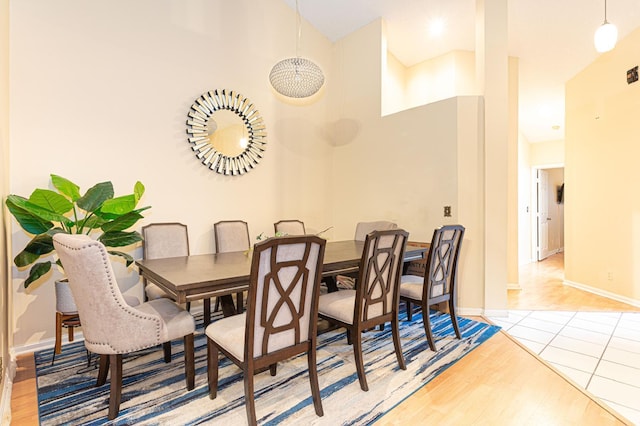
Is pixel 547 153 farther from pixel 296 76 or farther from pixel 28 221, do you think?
pixel 28 221

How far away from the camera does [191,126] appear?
11.4 feet

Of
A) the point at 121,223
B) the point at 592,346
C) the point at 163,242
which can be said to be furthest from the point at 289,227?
the point at 592,346

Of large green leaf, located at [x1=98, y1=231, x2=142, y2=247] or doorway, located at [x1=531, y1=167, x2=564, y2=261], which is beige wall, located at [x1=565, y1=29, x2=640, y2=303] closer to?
doorway, located at [x1=531, y1=167, x2=564, y2=261]

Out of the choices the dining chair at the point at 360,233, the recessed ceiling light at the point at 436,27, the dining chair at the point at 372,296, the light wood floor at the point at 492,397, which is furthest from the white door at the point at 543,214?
the dining chair at the point at 372,296

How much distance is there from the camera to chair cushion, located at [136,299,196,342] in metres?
1.86

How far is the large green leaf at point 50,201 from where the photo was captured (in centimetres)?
224

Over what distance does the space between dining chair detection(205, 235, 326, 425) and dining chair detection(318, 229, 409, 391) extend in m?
0.36

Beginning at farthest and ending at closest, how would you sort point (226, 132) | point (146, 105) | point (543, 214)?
point (543, 214), point (226, 132), point (146, 105)

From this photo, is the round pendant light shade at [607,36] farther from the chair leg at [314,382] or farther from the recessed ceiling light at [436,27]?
the chair leg at [314,382]

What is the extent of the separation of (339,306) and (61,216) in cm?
210

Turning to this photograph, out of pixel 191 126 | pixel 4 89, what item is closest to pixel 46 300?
pixel 4 89

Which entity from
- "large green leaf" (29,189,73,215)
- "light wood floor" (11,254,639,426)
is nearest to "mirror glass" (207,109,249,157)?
"large green leaf" (29,189,73,215)

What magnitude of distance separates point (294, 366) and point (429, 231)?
2.24 meters

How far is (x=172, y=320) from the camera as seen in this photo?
190 centimetres
